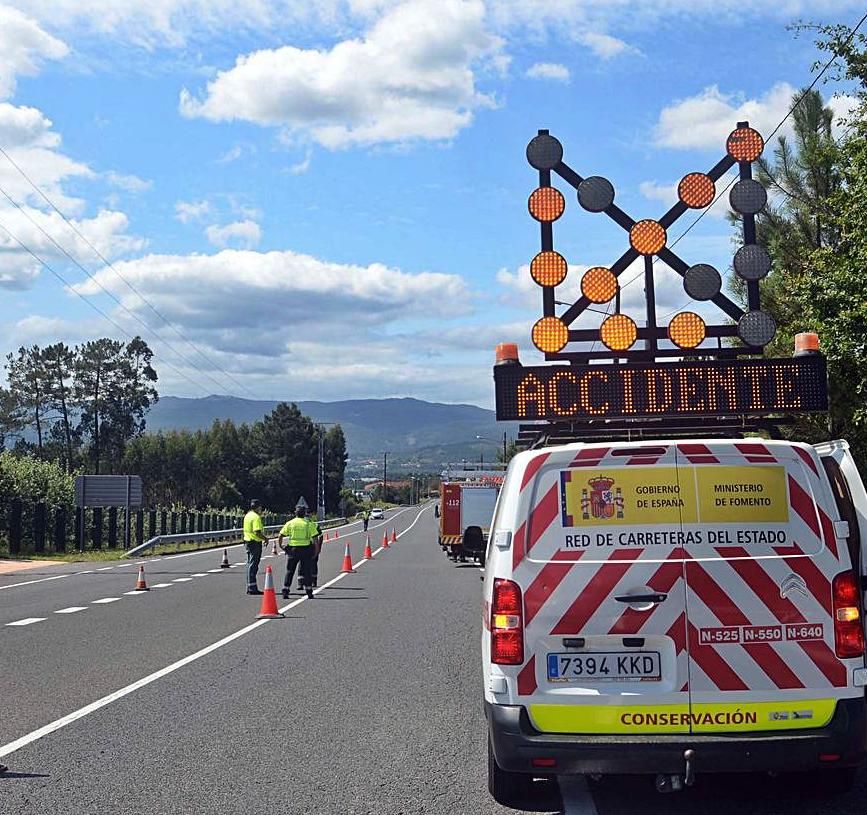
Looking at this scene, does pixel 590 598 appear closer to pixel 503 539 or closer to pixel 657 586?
pixel 657 586

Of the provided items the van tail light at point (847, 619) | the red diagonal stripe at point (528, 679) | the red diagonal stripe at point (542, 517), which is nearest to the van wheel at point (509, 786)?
the red diagonal stripe at point (528, 679)

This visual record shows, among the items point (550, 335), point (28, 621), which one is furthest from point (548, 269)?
point (28, 621)

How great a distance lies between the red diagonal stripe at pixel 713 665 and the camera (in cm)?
551

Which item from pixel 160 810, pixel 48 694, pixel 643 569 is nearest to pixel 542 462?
pixel 643 569

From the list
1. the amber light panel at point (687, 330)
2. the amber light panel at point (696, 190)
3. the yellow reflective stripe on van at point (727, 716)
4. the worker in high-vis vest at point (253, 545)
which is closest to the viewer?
the yellow reflective stripe on van at point (727, 716)

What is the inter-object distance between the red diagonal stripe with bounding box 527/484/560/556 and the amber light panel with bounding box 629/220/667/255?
6231 millimetres

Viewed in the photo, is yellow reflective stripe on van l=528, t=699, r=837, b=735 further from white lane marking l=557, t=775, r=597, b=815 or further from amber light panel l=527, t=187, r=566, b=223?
amber light panel l=527, t=187, r=566, b=223

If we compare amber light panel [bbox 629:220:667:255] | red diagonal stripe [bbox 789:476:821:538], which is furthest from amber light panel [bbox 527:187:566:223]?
red diagonal stripe [bbox 789:476:821:538]

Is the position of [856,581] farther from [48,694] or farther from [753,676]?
[48,694]

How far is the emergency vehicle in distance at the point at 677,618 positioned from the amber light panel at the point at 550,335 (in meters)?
3.36

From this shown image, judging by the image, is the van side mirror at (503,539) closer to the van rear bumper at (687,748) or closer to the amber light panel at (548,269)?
the van rear bumper at (687,748)

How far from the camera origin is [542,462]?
5.78 meters

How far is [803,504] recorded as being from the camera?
563 cm

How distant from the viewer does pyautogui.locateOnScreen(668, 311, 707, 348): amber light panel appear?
9227mm
